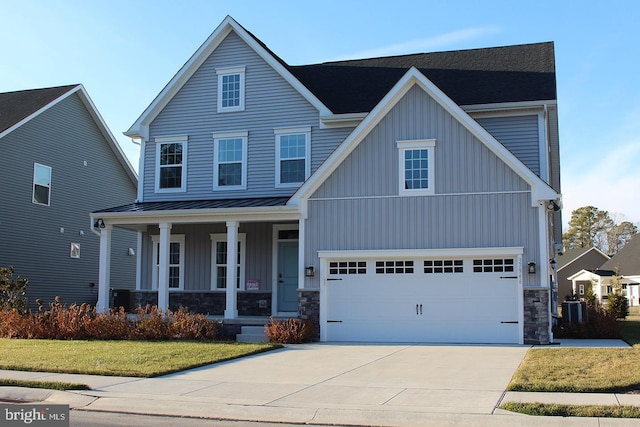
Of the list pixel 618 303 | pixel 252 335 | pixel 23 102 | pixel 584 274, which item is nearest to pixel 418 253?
pixel 252 335

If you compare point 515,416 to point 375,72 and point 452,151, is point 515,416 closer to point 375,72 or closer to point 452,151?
point 452,151

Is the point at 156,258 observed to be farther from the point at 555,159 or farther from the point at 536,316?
the point at 555,159

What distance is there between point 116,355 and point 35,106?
16.3 m

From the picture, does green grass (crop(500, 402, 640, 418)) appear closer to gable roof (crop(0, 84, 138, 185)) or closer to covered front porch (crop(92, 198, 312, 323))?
covered front porch (crop(92, 198, 312, 323))

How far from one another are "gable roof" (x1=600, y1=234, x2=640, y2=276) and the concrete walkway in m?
39.0

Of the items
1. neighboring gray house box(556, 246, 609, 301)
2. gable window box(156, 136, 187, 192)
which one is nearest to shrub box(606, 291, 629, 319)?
gable window box(156, 136, 187, 192)

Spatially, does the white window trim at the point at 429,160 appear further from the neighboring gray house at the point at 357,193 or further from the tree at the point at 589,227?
the tree at the point at 589,227

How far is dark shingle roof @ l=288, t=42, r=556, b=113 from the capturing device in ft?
68.3

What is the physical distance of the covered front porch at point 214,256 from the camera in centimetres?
2000

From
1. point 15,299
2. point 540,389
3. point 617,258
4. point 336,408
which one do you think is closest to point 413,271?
point 540,389

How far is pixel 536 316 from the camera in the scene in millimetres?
17000

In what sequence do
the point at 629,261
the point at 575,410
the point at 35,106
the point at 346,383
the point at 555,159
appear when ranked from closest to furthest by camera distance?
the point at 575,410
the point at 346,383
the point at 555,159
the point at 35,106
the point at 629,261

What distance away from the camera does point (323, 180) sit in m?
19.0

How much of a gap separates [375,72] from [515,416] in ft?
56.9
